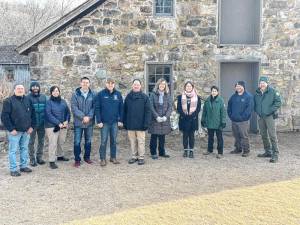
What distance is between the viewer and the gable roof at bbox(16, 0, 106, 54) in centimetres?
1054

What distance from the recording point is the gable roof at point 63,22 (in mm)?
10539

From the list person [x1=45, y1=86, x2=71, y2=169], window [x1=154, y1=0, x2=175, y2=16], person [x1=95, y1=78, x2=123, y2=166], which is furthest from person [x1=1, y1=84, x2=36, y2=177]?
window [x1=154, y1=0, x2=175, y2=16]

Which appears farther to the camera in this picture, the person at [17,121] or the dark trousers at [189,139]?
the dark trousers at [189,139]

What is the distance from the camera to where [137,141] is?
27.3ft

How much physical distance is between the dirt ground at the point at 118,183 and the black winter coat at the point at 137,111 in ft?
2.92

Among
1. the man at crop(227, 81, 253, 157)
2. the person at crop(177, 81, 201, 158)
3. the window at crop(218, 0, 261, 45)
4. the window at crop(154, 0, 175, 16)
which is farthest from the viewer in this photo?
the window at crop(218, 0, 261, 45)

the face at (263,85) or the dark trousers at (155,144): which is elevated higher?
the face at (263,85)

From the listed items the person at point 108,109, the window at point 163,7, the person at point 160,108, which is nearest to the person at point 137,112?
the person at point 108,109

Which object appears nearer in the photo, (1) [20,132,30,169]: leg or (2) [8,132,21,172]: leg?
(2) [8,132,21,172]: leg

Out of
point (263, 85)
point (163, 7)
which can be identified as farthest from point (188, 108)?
point (163, 7)

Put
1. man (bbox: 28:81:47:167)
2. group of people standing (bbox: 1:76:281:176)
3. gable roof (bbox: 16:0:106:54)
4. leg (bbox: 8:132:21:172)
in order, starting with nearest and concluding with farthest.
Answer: leg (bbox: 8:132:21:172) → group of people standing (bbox: 1:76:281:176) → man (bbox: 28:81:47:167) → gable roof (bbox: 16:0:106:54)

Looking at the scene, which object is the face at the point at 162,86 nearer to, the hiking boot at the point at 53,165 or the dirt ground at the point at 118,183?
the dirt ground at the point at 118,183

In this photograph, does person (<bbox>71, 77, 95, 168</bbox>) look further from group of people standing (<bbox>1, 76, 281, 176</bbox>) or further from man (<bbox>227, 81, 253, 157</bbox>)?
man (<bbox>227, 81, 253, 157</bbox>)

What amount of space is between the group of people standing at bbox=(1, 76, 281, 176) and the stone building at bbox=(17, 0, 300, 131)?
273 cm
